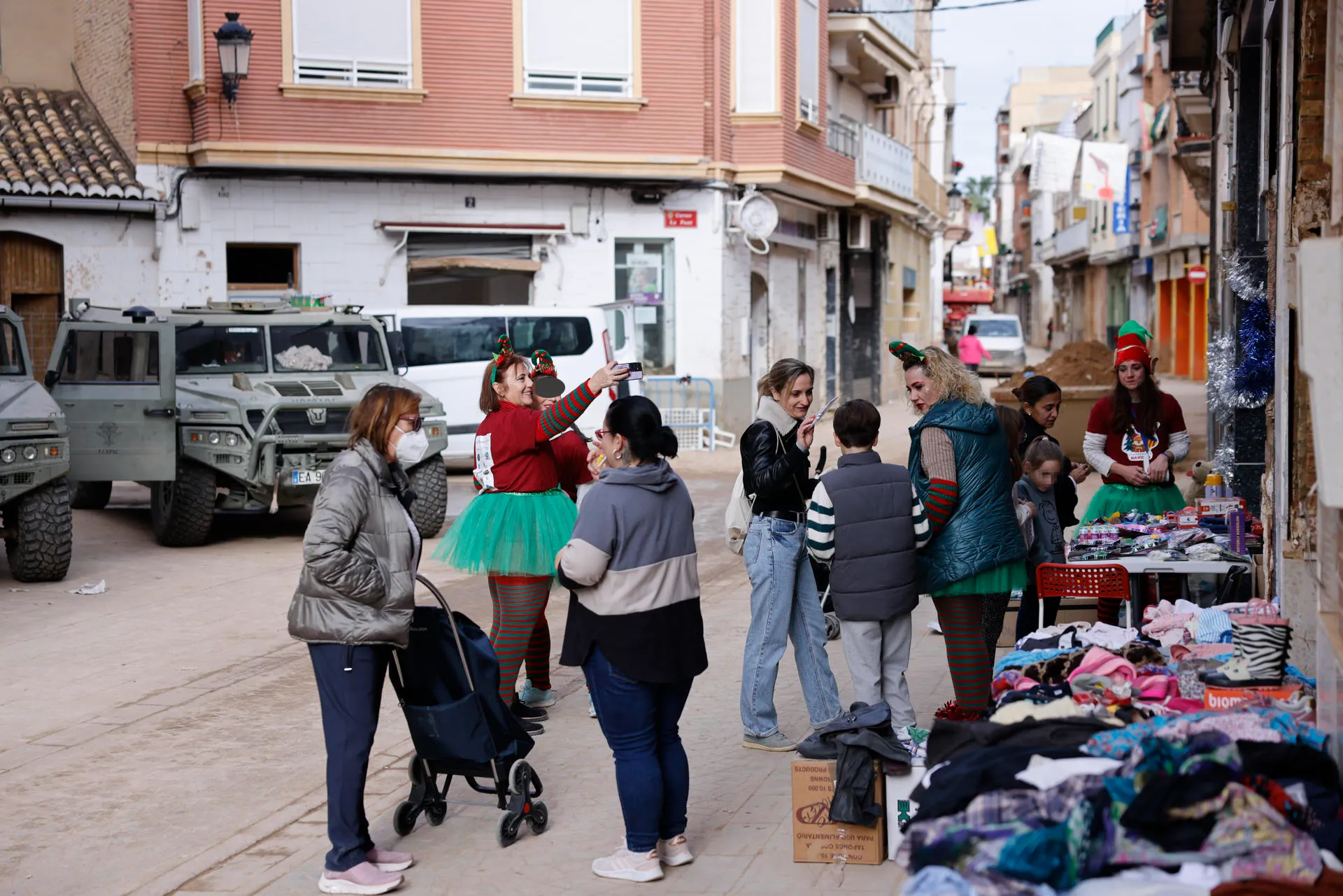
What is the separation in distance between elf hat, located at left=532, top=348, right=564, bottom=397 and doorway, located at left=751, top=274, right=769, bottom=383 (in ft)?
56.6

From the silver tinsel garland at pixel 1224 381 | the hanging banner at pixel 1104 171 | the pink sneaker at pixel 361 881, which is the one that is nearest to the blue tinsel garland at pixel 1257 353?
the silver tinsel garland at pixel 1224 381

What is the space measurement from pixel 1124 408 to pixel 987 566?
9.51 feet

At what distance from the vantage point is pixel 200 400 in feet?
44.4

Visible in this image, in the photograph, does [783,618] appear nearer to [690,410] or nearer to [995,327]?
[690,410]

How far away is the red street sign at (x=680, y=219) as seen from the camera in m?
22.7

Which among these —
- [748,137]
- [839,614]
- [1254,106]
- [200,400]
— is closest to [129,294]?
[200,400]

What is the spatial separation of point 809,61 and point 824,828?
2172 centimetres

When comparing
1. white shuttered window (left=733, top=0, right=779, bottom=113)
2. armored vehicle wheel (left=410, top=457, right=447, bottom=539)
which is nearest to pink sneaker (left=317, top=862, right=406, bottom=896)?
armored vehicle wheel (left=410, top=457, right=447, bottom=539)

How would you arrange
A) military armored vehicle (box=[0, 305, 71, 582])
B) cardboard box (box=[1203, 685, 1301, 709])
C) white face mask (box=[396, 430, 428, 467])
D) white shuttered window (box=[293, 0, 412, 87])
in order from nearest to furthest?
cardboard box (box=[1203, 685, 1301, 709]) → white face mask (box=[396, 430, 428, 467]) → military armored vehicle (box=[0, 305, 71, 582]) → white shuttered window (box=[293, 0, 412, 87])

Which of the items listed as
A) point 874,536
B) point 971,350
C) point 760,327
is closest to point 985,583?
point 874,536

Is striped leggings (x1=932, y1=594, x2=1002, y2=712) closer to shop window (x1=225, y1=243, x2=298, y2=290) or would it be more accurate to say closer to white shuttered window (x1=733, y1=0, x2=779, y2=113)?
shop window (x1=225, y1=243, x2=298, y2=290)

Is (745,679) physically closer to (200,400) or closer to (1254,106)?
(1254,106)

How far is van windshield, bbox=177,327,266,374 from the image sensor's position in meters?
14.2

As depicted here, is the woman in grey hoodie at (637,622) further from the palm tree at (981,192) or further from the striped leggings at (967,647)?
the palm tree at (981,192)
